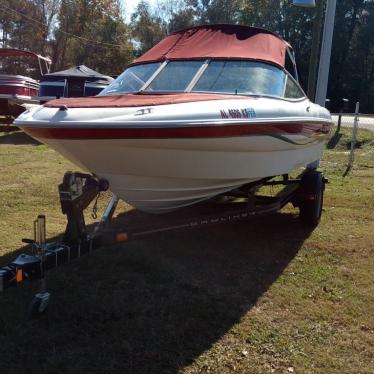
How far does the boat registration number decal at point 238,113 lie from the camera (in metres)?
3.81

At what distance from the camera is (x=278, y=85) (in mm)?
4828

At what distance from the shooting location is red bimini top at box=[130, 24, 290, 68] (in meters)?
4.88

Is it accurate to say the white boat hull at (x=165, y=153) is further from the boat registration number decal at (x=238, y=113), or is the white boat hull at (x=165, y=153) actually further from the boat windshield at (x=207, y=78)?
the boat windshield at (x=207, y=78)

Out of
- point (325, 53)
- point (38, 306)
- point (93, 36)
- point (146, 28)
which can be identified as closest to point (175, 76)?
point (38, 306)

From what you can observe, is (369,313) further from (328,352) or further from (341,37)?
(341,37)

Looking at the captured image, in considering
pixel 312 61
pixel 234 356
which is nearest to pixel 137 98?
pixel 234 356

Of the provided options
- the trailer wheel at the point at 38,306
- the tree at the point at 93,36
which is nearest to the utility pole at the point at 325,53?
the trailer wheel at the point at 38,306

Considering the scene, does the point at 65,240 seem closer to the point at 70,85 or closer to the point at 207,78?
the point at 207,78

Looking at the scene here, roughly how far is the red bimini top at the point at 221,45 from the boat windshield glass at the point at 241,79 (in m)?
0.10

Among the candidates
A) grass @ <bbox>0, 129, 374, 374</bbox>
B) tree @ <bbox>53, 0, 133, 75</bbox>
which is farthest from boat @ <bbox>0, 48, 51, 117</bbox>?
tree @ <bbox>53, 0, 133, 75</bbox>

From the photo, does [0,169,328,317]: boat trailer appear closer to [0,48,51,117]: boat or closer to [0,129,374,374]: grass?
[0,129,374,374]: grass

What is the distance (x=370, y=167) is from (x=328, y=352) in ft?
23.1

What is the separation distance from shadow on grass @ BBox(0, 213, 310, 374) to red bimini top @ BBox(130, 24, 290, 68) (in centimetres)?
184

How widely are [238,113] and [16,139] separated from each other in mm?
9437
